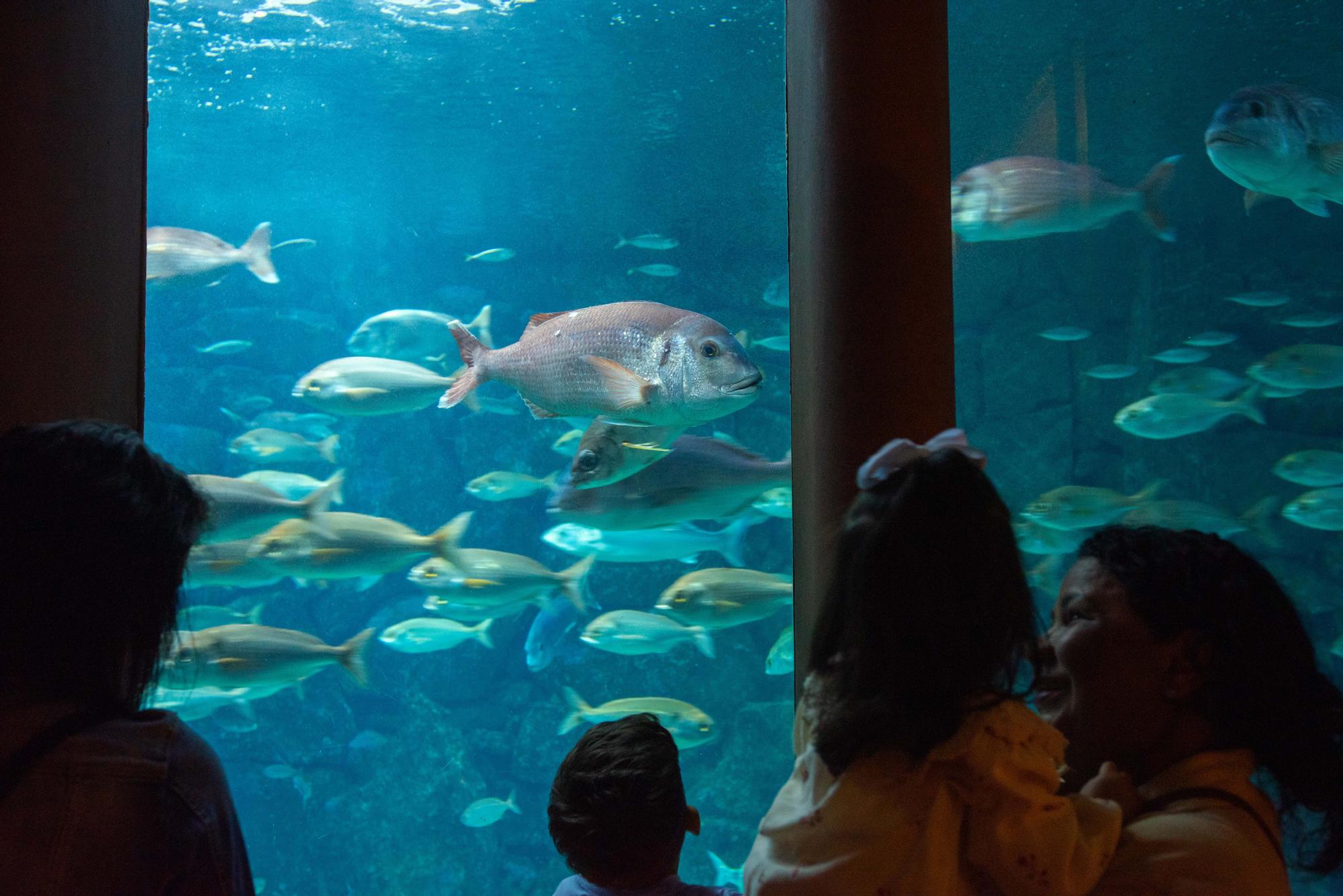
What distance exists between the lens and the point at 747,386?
2381 mm

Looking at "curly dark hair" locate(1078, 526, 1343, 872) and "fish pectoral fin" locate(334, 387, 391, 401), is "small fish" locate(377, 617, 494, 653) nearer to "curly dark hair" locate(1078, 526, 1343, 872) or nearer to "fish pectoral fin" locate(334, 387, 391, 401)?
"fish pectoral fin" locate(334, 387, 391, 401)

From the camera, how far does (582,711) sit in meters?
7.54

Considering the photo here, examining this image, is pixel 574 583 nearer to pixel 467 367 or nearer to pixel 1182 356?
pixel 467 367

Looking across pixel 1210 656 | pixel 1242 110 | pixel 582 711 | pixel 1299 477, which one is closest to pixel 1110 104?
pixel 1299 477

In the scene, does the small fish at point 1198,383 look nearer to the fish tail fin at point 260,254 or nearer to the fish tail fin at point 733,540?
the fish tail fin at point 733,540

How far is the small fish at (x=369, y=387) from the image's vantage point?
6879 millimetres

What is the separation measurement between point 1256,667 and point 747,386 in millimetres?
1403

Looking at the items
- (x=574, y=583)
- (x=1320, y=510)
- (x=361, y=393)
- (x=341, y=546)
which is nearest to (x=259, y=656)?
(x=341, y=546)

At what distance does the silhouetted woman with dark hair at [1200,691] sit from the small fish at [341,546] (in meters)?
5.29

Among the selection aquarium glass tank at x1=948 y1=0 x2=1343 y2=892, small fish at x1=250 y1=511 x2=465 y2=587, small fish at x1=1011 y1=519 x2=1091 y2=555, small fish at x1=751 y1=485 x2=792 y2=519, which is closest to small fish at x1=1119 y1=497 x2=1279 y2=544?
small fish at x1=1011 y1=519 x2=1091 y2=555

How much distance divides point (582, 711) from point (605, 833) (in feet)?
20.6

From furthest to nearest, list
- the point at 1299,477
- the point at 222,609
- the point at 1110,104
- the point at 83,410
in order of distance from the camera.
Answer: the point at 1110,104, the point at 222,609, the point at 1299,477, the point at 83,410

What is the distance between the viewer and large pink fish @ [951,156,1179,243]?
475 cm

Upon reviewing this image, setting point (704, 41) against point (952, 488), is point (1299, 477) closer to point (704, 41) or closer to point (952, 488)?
point (952, 488)
